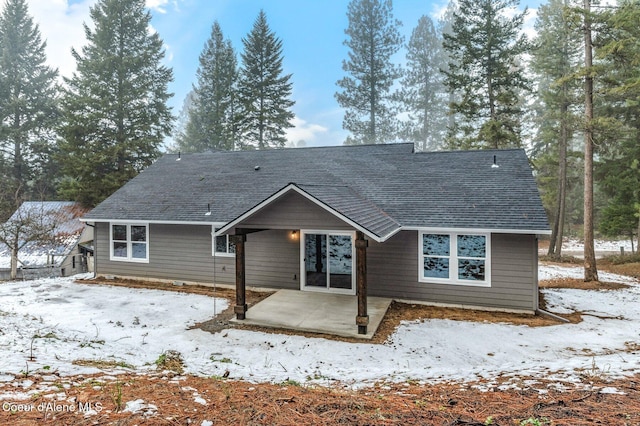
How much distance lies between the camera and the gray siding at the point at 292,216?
8.20 m

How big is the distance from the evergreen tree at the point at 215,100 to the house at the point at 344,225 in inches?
585

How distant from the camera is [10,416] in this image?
3.06 metres

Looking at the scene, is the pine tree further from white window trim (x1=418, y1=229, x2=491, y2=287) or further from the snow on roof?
white window trim (x1=418, y1=229, x2=491, y2=287)

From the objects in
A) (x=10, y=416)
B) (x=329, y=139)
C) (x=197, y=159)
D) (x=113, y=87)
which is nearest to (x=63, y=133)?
(x=113, y=87)

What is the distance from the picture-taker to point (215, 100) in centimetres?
3022

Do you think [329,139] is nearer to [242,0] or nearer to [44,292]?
[242,0]

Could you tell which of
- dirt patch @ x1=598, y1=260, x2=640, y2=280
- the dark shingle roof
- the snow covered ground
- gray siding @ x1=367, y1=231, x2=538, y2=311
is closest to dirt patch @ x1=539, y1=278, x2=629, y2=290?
the snow covered ground

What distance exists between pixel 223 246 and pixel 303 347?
19.9 ft

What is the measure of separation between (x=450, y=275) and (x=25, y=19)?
117 ft

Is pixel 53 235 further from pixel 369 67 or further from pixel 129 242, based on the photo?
pixel 369 67

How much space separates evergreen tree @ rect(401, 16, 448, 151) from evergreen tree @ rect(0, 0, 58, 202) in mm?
29317

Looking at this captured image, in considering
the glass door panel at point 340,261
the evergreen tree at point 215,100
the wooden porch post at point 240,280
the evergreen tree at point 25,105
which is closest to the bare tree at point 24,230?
the evergreen tree at point 25,105

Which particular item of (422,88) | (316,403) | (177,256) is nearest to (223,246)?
(177,256)

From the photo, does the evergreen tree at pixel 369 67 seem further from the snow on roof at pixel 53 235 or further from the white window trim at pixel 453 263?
the snow on roof at pixel 53 235
